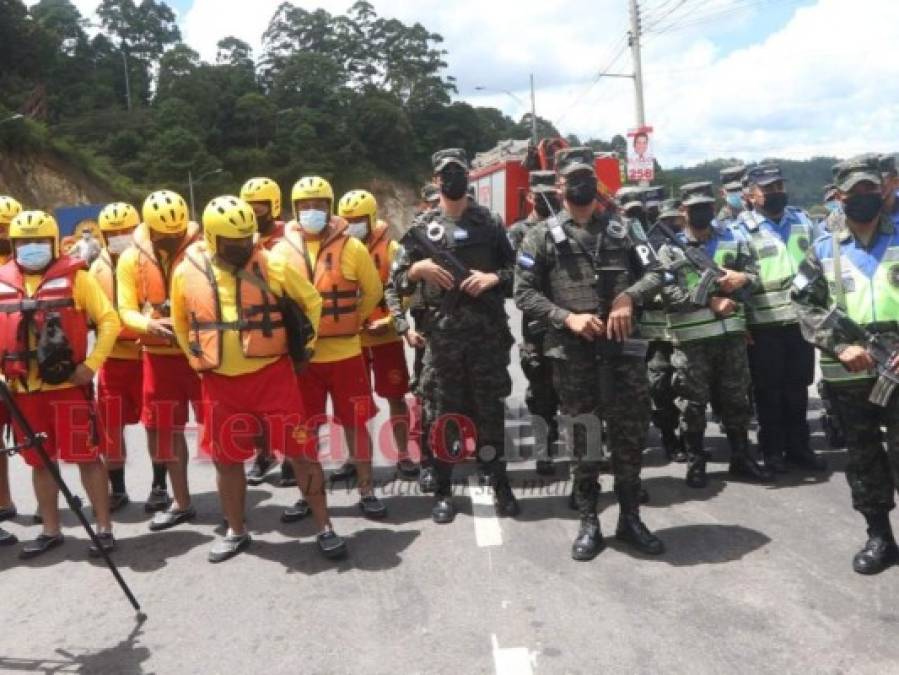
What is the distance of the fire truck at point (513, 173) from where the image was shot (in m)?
15.8

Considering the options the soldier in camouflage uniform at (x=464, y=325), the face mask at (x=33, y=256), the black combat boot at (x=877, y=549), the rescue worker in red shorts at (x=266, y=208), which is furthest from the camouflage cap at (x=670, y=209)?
the face mask at (x=33, y=256)

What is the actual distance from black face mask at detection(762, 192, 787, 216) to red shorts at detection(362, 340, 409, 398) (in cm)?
290

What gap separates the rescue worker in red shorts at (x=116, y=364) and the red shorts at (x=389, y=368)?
1.69 m

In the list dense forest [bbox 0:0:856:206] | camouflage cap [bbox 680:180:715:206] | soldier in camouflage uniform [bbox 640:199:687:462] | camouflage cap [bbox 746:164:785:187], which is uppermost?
dense forest [bbox 0:0:856:206]

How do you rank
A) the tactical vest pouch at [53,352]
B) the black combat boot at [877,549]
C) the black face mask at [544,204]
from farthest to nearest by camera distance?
1. the black face mask at [544,204]
2. the tactical vest pouch at [53,352]
3. the black combat boot at [877,549]

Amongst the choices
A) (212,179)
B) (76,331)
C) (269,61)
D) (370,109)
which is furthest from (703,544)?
(269,61)

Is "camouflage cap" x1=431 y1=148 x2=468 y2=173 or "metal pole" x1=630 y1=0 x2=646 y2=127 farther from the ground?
"metal pole" x1=630 y1=0 x2=646 y2=127

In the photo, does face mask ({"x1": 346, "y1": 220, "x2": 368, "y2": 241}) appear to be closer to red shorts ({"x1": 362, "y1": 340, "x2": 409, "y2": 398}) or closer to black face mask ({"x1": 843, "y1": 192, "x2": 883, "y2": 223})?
red shorts ({"x1": 362, "y1": 340, "x2": 409, "y2": 398})

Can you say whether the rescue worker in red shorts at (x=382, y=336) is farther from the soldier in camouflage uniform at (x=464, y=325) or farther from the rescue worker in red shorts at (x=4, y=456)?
the rescue worker in red shorts at (x=4, y=456)

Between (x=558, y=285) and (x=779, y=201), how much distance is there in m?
2.29

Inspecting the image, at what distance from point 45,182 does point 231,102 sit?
97.1 ft

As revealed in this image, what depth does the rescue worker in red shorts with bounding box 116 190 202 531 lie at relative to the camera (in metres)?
4.93

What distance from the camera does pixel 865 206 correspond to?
3.88 metres

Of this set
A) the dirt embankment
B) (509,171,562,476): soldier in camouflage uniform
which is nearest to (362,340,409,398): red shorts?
(509,171,562,476): soldier in camouflage uniform
